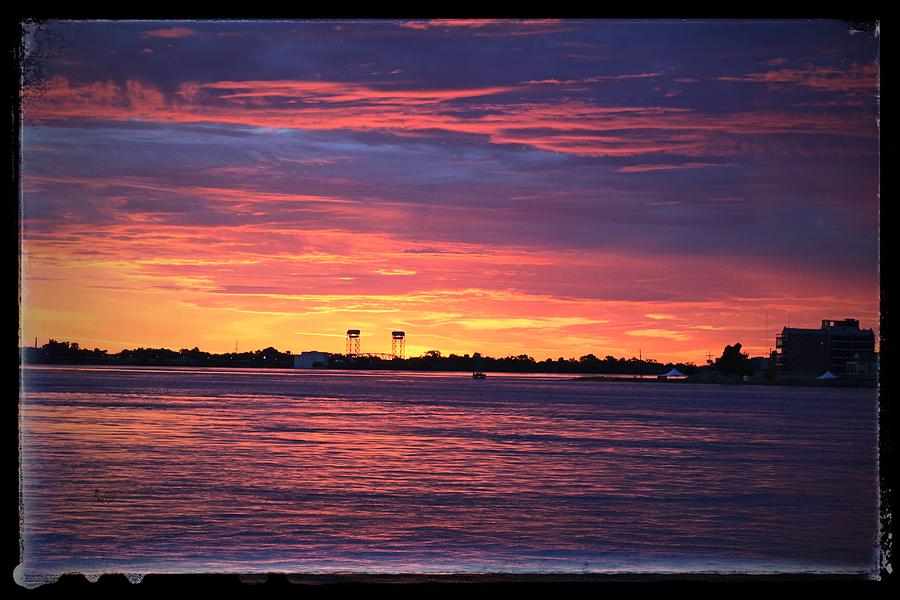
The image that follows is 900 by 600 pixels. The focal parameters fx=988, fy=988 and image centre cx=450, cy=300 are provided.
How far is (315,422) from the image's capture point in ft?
120

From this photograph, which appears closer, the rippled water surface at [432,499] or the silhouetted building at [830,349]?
the rippled water surface at [432,499]

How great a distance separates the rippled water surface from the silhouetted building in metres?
32.7

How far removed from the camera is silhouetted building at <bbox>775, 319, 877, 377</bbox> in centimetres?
6344

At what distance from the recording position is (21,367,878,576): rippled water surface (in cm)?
1104

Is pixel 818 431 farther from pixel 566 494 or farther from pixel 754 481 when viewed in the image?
pixel 566 494

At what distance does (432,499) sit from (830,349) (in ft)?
200

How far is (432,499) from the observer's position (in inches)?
594

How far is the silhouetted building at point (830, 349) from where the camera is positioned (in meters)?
63.4

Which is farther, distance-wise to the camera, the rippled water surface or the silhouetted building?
the silhouetted building

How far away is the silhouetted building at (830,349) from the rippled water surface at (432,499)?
107ft

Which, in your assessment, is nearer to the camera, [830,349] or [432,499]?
[432,499]

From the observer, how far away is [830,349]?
69.6 meters
